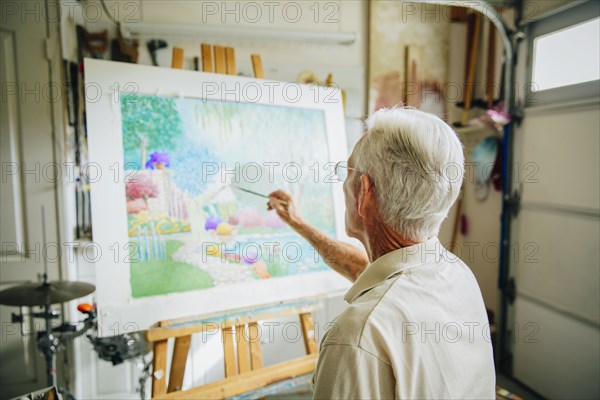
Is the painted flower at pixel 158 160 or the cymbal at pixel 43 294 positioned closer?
the painted flower at pixel 158 160

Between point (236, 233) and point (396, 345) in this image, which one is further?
point (236, 233)

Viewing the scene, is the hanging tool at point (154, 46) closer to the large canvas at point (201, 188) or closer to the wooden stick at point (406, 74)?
the large canvas at point (201, 188)

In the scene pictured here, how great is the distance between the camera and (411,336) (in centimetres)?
69

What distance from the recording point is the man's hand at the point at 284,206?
4.98 ft

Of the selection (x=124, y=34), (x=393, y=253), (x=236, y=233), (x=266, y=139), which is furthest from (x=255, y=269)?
(x=124, y=34)

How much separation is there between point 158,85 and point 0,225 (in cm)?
140

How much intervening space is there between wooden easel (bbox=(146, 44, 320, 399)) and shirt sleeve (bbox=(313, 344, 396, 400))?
78 centimetres

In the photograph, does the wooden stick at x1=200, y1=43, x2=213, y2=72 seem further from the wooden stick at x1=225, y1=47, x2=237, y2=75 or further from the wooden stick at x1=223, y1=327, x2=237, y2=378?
the wooden stick at x1=223, y1=327, x2=237, y2=378

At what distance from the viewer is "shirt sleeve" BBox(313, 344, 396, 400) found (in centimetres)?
64

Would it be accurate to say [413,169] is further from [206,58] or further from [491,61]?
[491,61]

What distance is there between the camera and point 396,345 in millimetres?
672


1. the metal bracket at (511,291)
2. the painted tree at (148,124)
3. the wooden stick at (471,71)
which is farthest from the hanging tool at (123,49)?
the metal bracket at (511,291)

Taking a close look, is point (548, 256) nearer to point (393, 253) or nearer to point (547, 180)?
point (547, 180)

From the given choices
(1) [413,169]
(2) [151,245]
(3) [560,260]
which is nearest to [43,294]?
(2) [151,245]
